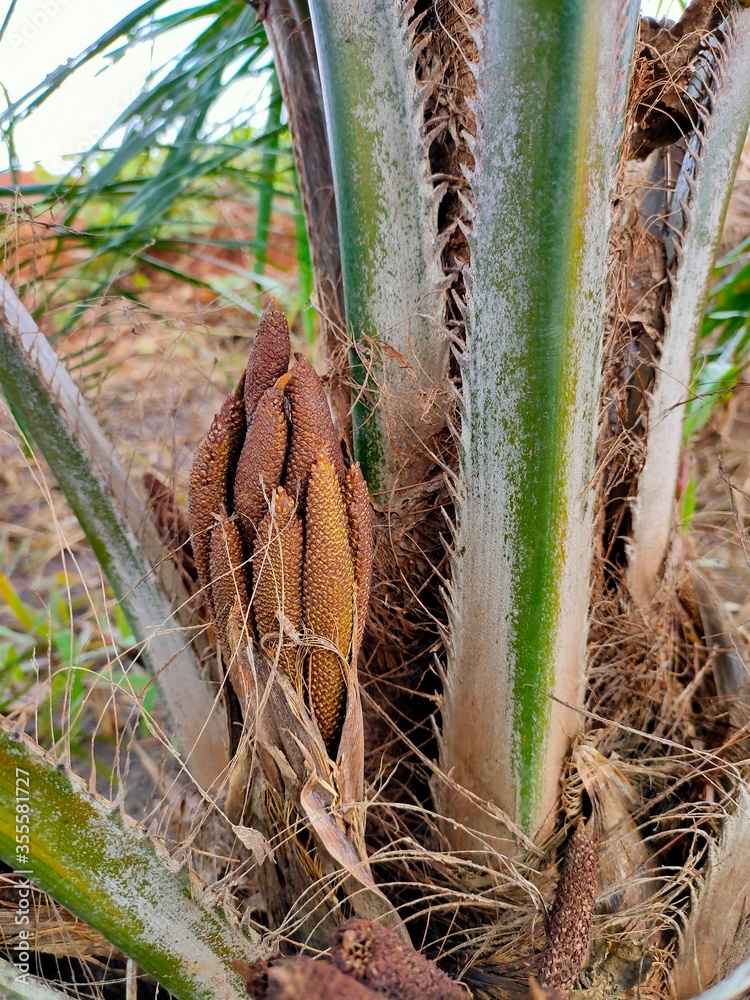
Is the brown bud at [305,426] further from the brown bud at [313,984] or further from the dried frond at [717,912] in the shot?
the dried frond at [717,912]

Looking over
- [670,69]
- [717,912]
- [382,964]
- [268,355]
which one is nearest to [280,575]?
[268,355]

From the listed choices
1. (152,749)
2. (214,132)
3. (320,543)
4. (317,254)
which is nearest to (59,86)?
(214,132)

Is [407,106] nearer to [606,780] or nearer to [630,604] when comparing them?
[630,604]

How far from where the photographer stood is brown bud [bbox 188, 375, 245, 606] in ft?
2.68

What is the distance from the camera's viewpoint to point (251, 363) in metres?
0.81

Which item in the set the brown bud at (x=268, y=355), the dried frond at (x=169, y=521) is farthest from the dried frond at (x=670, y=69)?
the dried frond at (x=169, y=521)

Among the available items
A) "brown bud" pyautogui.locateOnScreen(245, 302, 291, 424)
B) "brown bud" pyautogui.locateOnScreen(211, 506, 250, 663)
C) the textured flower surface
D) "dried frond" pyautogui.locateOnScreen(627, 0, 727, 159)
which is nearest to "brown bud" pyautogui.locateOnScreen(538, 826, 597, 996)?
the textured flower surface

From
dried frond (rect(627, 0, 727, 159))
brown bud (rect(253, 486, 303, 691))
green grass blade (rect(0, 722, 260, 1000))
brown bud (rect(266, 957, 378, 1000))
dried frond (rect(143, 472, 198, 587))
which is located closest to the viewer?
brown bud (rect(266, 957, 378, 1000))

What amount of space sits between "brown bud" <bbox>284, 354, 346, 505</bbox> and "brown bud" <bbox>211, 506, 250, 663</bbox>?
80 millimetres

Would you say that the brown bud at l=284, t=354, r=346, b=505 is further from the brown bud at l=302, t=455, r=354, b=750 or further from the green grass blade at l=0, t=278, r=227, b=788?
the green grass blade at l=0, t=278, r=227, b=788

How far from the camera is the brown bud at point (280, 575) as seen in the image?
75 cm

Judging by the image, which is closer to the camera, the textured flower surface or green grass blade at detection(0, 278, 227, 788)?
the textured flower surface

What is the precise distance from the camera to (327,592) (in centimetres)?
78

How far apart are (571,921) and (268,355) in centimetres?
63
